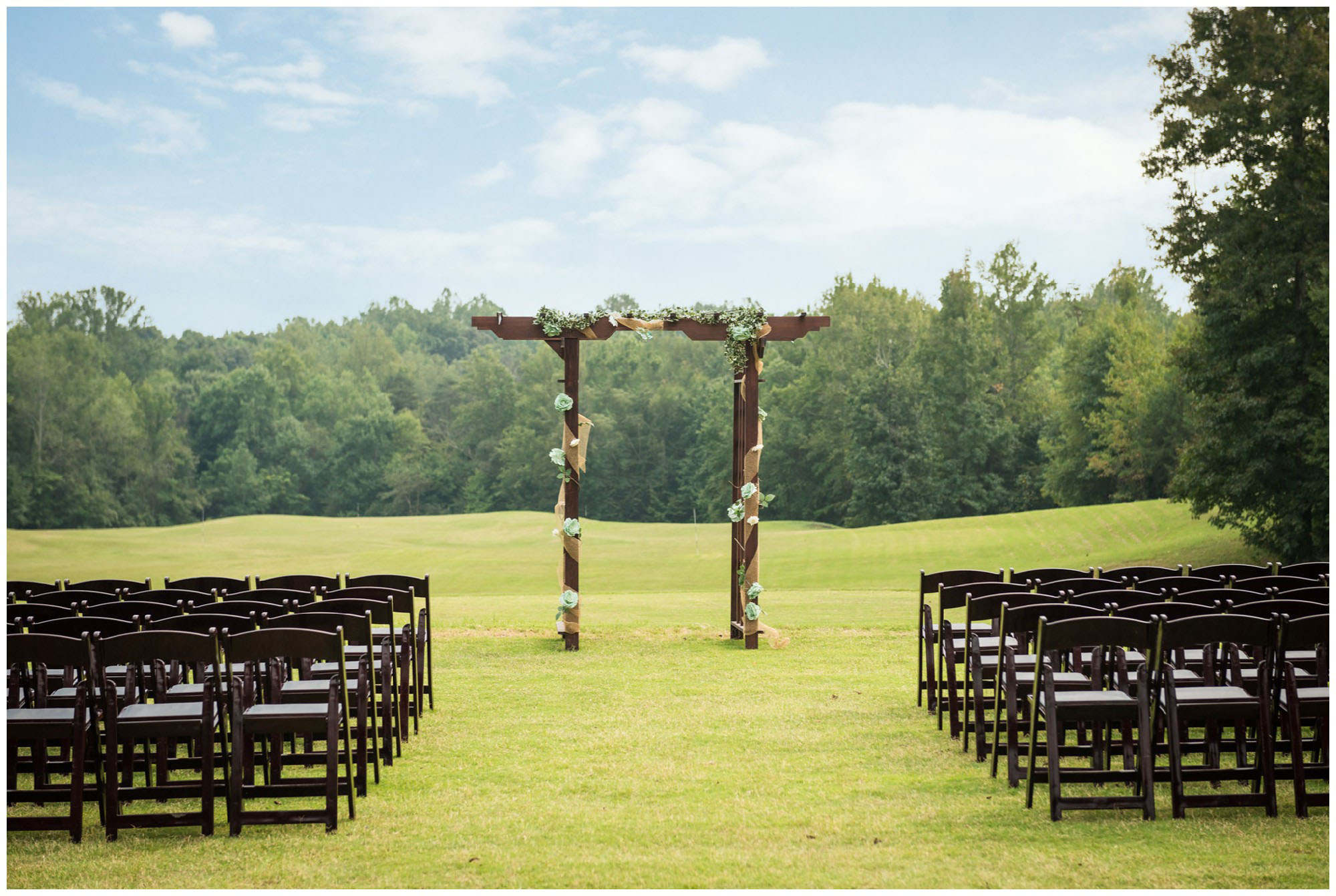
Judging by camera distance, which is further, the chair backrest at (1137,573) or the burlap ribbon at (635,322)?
the burlap ribbon at (635,322)

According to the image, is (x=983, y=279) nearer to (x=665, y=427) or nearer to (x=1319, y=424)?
(x=665, y=427)

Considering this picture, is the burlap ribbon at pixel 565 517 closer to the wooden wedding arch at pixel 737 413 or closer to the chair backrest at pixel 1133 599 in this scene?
the wooden wedding arch at pixel 737 413

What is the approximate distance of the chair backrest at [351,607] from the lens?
7.91 meters

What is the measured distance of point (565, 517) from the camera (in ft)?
42.4

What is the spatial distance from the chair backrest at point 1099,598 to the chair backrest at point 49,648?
5.91 meters

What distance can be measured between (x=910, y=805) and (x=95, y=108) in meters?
73.1

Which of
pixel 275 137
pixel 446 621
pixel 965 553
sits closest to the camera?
pixel 446 621

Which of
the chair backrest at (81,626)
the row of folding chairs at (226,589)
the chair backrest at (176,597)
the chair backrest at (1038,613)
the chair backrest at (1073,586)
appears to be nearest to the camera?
the chair backrest at (81,626)

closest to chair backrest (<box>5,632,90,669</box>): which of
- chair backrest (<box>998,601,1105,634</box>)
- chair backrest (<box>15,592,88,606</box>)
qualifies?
chair backrest (<box>15,592,88,606</box>)

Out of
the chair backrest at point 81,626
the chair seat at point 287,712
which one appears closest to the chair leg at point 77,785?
the chair seat at point 287,712

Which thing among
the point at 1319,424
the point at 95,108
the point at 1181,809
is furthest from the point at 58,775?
the point at 95,108

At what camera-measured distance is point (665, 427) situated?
213 feet

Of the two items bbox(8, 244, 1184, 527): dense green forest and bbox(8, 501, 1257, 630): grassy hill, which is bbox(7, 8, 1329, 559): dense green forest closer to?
bbox(8, 244, 1184, 527): dense green forest

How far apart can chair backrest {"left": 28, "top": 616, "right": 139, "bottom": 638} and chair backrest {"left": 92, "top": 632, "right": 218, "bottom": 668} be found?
971mm
